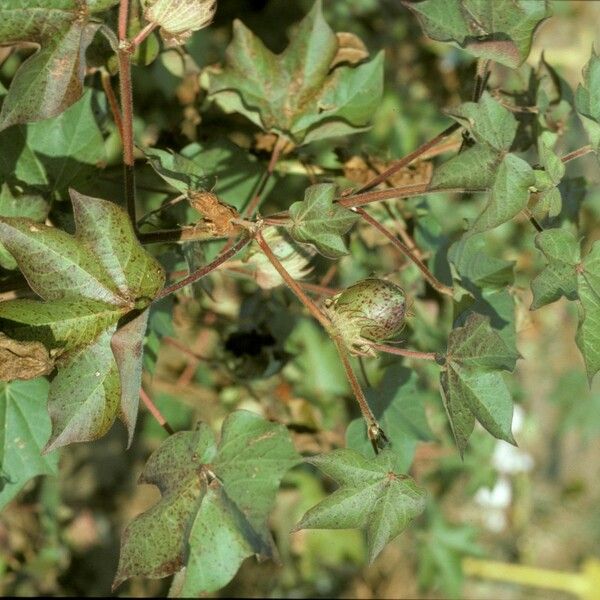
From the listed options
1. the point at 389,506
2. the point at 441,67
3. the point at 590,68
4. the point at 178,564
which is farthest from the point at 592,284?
the point at 441,67

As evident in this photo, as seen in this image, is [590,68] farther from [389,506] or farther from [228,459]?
[228,459]

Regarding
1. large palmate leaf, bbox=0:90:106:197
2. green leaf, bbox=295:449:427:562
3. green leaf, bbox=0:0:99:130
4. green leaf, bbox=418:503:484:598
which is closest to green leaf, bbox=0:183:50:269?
large palmate leaf, bbox=0:90:106:197

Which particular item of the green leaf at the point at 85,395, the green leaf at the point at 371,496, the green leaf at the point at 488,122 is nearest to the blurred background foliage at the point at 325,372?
the green leaf at the point at 488,122

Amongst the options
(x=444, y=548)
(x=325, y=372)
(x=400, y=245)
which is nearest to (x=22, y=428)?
(x=400, y=245)

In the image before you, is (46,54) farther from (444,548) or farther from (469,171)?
(444,548)

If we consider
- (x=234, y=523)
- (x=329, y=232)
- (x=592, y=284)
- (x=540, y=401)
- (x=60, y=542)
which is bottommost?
(x=540, y=401)
